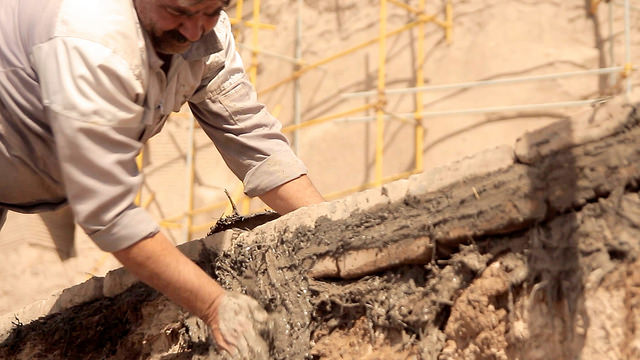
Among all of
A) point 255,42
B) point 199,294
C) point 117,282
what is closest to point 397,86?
point 255,42

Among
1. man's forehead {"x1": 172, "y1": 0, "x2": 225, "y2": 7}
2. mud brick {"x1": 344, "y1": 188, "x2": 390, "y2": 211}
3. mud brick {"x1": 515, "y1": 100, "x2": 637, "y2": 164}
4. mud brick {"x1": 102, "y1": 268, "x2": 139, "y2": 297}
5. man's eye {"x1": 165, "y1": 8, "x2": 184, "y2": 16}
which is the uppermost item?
man's forehead {"x1": 172, "y1": 0, "x2": 225, "y2": 7}

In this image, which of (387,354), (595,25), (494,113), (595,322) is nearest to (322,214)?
(387,354)

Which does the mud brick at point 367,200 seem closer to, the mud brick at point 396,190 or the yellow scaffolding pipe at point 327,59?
the mud brick at point 396,190

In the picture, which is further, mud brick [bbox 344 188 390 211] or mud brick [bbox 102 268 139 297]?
mud brick [bbox 102 268 139 297]

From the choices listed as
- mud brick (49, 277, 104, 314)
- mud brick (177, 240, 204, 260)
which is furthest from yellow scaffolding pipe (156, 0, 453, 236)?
mud brick (177, 240, 204, 260)

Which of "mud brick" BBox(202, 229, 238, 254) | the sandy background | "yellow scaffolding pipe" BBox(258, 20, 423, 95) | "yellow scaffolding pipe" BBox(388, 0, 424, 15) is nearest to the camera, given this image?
"mud brick" BBox(202, 229, 238, 254)

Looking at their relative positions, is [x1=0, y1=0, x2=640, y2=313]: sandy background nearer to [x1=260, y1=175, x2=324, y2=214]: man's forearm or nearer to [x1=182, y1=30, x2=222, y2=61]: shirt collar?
[x1=260, y1=175, x2=324, y2=214]: man's forearm

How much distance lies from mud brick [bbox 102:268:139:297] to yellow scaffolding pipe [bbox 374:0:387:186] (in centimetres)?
259

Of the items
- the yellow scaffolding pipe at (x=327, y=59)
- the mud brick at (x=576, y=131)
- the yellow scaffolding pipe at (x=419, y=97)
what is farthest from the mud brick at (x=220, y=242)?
the yellow scaffolding pipe at (x=327, y=59)

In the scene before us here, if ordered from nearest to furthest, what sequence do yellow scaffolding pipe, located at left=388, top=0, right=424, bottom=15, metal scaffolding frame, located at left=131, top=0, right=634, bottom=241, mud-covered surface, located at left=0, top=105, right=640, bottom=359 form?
mud-covered surface, located at left=0, top=105, right=640, bottom=359
metal scaffolding frame, located at left=131, top=0, right=634, bottom=241
yellow scaffolding pipe, located at left=388, top=0, right=424, bottom=15

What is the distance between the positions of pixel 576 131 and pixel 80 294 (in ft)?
5.07

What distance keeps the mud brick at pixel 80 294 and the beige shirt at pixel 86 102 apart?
0.44 meters

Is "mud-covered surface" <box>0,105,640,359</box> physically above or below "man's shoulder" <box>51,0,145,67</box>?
below

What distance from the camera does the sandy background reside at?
509 centimetres
